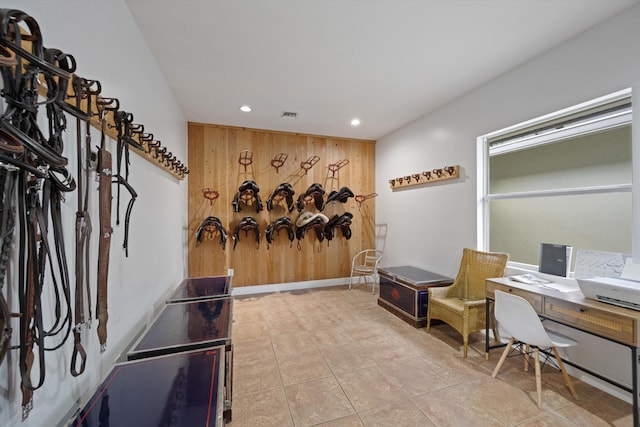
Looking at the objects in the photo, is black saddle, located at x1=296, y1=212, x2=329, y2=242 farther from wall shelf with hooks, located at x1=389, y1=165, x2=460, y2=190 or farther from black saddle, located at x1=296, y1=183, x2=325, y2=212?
wall shelf with hooks, located at x1=389, y1=165, x2=460, y2=190

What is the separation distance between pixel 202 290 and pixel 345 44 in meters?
2.83

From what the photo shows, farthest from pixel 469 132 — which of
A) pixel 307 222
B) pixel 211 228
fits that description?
pixel 211 228

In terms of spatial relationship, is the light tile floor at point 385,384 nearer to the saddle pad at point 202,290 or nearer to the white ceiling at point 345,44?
the saddle pad at point 202,290

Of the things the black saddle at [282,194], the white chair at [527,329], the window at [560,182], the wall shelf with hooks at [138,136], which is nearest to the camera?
the wall shelf with hooks at [138,136]

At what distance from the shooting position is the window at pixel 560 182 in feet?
7.11

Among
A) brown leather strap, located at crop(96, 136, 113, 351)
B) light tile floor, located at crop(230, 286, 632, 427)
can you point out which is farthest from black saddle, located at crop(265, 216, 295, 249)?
brown leather strap, located at crop(96, 136, 113, 351)

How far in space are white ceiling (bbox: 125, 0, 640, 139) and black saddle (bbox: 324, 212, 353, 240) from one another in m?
2.03

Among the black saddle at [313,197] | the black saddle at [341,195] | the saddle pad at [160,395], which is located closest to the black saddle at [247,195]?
the black saddle at [313,197]

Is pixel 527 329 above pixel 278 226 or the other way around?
the other way around

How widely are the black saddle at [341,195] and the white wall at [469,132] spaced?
34.7 inches

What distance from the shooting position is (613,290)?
175 centimetres

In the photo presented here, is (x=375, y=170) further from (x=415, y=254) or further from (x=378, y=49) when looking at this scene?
(x=378, y=49)

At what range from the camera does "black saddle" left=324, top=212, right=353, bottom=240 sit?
188 inches

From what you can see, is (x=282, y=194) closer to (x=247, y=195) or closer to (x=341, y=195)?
(x=247, y=195)
